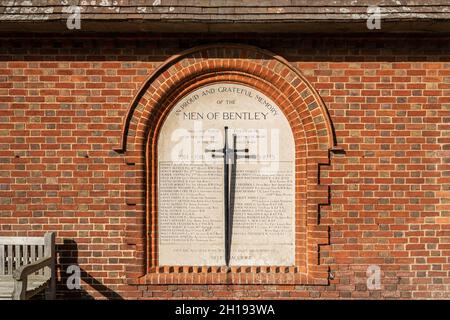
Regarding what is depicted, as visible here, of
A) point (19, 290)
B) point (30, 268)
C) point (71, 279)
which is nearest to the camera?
point (19, 290)

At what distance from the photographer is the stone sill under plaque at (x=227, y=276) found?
490 centimetres

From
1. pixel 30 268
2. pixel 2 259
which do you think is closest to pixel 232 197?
pixel 30 268

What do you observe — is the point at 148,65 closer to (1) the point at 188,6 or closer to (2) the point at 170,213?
(1) the point at 188,6

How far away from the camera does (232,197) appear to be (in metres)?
5.02

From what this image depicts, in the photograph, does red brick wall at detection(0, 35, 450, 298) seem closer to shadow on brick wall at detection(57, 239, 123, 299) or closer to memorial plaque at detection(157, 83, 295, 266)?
shadow on brick wall at detection(57, 239, 123, 299)

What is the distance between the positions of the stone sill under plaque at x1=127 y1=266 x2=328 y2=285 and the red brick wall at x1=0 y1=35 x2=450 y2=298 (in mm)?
95

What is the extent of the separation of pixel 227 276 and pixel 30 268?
2207 millimetres

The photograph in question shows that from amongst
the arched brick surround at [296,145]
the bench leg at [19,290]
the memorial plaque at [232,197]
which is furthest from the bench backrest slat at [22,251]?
the memorial plaque at [232,197]

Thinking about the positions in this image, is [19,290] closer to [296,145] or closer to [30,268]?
[30,268]

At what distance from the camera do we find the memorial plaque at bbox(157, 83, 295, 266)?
197 inches

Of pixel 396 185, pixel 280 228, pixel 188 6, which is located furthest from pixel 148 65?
pixel 396 185

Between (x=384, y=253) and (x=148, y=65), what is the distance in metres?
3.68

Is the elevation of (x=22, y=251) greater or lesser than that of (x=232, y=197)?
lesser

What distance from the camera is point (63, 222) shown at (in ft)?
16.3
